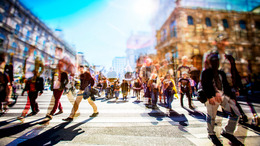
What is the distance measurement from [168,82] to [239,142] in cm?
245

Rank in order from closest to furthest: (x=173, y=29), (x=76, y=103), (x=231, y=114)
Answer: (x=231, y=114), (x=76, y=103), (x=173, y=29)

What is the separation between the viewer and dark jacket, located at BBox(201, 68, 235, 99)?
184 centimetres

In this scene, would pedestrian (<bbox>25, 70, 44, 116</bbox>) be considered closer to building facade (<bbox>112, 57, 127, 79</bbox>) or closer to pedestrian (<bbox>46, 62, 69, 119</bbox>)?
pedestrian (<bbox>46, 62, 69, 119</bbox>)

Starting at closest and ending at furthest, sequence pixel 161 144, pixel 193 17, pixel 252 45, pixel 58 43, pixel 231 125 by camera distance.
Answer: pixel 161 144 → pixel 231 125 → pixel 58 43 → pixel 252 45 → pixel 193 17

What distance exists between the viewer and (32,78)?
10.8 ft

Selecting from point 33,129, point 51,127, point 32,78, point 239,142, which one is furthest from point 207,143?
point 32,78

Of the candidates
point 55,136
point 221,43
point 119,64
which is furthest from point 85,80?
point 221,43

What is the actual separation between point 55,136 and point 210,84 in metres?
3.45

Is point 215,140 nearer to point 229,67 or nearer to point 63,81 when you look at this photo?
point 229,67

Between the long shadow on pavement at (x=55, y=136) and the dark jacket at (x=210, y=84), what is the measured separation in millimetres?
2922

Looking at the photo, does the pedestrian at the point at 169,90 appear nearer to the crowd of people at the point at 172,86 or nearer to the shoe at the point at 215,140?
the crowd of people at the point at 172,86

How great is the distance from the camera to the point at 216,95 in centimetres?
186

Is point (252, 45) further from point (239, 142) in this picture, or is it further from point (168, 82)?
point (239, 142)

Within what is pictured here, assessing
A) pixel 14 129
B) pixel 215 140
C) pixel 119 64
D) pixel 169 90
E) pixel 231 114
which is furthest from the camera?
pixel 119 64
